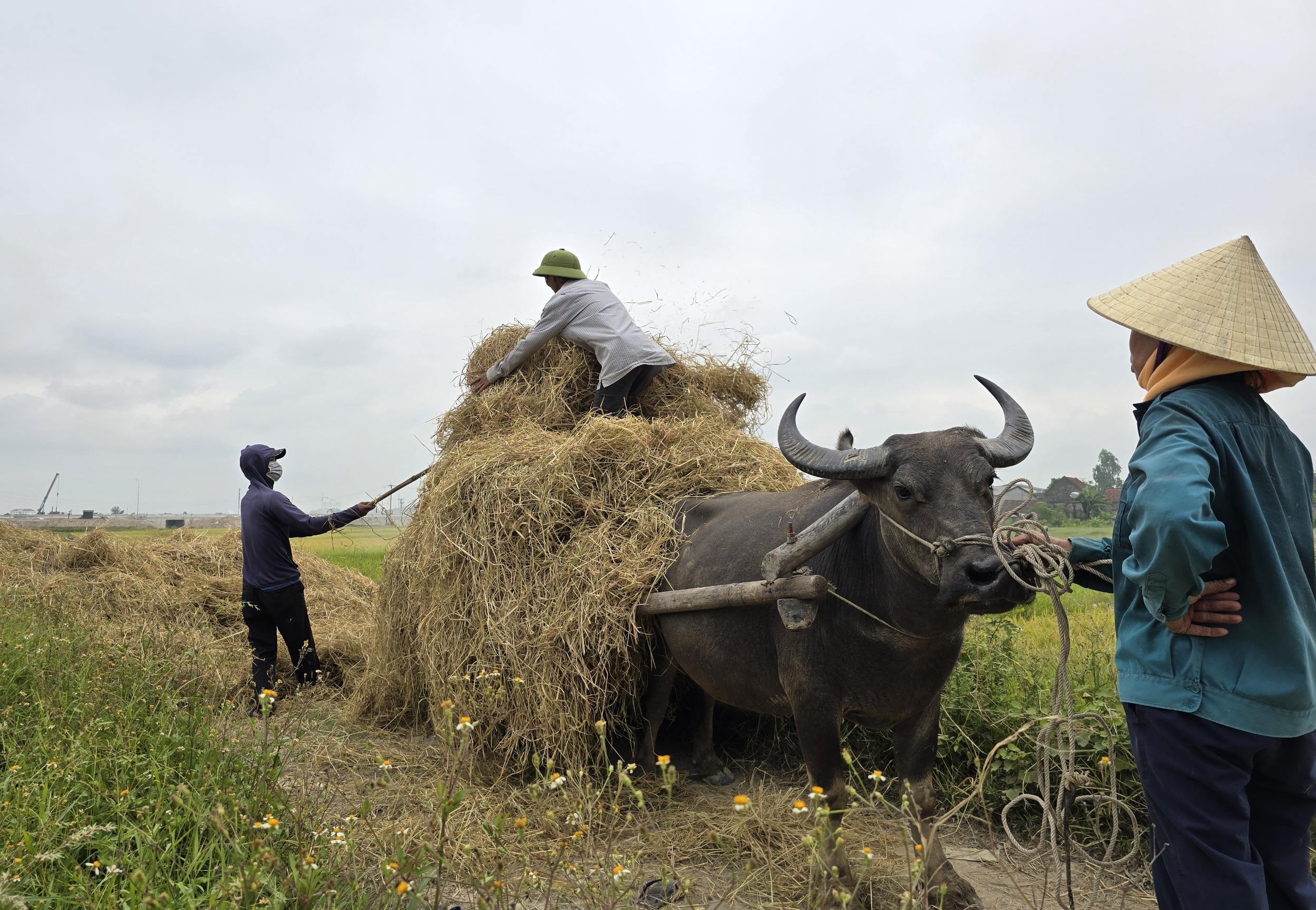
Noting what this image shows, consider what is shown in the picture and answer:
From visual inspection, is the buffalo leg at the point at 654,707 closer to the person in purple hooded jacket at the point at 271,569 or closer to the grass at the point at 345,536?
the grass at the point at 345,536

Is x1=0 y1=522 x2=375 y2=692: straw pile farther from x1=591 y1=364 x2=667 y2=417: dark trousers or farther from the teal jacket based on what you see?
the teal jacket

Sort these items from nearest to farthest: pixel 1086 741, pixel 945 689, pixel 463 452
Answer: pixel 1086 741, pixel 945 689, pixel 463 452

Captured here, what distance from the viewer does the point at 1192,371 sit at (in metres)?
2.07

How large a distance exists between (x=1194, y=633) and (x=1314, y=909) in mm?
820

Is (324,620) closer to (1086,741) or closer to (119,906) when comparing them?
(119,906)

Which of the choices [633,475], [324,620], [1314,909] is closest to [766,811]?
[633,475]

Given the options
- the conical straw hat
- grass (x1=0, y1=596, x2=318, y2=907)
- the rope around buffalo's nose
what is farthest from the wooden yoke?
grass (x1=0, y1=596, x2=318, y2=907)

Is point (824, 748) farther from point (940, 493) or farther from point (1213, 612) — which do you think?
point (1213, 612)

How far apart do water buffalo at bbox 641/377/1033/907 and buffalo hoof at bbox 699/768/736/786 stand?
968 millimetres

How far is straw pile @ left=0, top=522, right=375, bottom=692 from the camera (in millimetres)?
6164

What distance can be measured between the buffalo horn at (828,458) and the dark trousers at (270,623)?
4278 mm

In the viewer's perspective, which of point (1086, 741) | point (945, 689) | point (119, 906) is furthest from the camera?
point (945, 689)

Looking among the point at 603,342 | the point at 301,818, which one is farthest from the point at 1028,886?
the point at 603,342

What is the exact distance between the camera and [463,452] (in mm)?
4777
